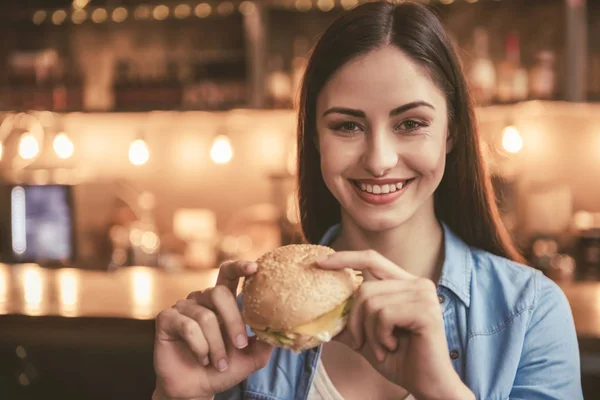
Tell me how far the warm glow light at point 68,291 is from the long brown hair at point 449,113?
1075 millimetres

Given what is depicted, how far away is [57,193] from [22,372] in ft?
6.83

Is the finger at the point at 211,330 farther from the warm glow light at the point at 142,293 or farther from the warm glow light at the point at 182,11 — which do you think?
the warm glow light at the point at 182,11

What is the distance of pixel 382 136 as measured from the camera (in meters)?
1.14

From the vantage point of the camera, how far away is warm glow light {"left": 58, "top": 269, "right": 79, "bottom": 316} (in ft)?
7.24

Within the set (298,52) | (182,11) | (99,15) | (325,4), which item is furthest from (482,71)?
(99,15)

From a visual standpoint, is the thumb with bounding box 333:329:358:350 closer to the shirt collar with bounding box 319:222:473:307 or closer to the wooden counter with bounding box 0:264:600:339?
the shirt collar with bounding box 319:222:473:307

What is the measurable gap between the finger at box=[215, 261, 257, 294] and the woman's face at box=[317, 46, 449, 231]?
0.74ft

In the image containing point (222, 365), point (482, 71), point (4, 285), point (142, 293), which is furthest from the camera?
point (482, 71)

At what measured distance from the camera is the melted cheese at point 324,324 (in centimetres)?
105

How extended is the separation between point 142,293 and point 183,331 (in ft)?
4.76

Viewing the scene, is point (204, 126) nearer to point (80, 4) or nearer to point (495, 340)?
point (80, 4)

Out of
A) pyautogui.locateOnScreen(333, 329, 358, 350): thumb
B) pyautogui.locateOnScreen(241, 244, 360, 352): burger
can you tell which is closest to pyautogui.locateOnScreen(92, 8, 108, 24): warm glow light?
pyautogui.locateOnScreen(241, 244, 360, 352): burger

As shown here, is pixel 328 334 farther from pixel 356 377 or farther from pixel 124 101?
pixel 124 101

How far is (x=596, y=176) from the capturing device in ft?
12.6
